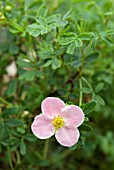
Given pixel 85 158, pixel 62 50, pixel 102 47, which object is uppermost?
pixel 62 50

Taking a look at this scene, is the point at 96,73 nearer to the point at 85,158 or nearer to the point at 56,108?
the point at 56,108

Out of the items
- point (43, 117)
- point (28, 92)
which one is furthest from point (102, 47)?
point (43, 117)

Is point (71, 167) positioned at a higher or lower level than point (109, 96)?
lower

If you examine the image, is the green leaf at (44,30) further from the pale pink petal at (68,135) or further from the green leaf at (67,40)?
the pale pink petal at (68,135)

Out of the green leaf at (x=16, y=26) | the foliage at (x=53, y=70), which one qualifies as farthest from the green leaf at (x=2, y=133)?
the green leaf at (x=16, y=26)

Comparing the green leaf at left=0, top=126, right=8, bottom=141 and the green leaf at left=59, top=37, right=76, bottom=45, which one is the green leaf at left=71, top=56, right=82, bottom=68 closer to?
the green leaf at left=59, top=37, right=76, bottom=45

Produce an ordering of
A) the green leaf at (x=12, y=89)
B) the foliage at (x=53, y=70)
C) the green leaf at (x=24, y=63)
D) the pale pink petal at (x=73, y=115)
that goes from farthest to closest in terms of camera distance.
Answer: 1. the green leaf at (x=12, y=89)
2. the green leaf at (x=24, y=63)
3. the foliage at (x=53, y=70)
4. the pale pink petal at (x=73, y=115)

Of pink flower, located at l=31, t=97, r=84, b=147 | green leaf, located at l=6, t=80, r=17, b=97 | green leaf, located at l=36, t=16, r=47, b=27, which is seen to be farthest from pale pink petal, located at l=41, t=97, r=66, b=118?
green leaf, located at l=6, t=80, r=17, b=97
